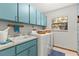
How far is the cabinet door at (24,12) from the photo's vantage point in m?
2.14

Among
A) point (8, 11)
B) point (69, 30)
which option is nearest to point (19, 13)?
point (8, 11)

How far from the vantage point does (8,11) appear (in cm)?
168

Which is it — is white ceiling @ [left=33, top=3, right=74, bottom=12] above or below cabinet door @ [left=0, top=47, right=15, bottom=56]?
above

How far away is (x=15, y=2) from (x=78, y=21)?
53.6 inches

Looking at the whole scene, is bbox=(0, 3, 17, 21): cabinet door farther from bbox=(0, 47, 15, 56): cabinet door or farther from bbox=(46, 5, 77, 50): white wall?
bbox=(46, 5, 77, 50): white wall

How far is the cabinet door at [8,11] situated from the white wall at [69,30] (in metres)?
0.71

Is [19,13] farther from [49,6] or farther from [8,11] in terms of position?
[49,6]

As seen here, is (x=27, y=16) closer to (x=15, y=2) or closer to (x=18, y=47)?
(x=15, y=2)

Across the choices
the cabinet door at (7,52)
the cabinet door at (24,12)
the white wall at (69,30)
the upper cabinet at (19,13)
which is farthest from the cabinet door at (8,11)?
the white wall at (69,30)

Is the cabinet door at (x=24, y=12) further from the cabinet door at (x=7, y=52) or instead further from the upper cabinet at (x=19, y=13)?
the cabinet door at (x=7, y=52)

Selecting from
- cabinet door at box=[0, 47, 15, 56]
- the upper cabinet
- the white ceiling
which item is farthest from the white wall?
cabinet door at box=[0, 47, 15, 56]

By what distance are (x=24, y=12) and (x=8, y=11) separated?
69 cm

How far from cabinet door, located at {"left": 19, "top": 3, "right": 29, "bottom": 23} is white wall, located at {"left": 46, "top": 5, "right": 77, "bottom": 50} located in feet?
1.56

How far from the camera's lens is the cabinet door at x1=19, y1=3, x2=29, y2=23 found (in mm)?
2143
